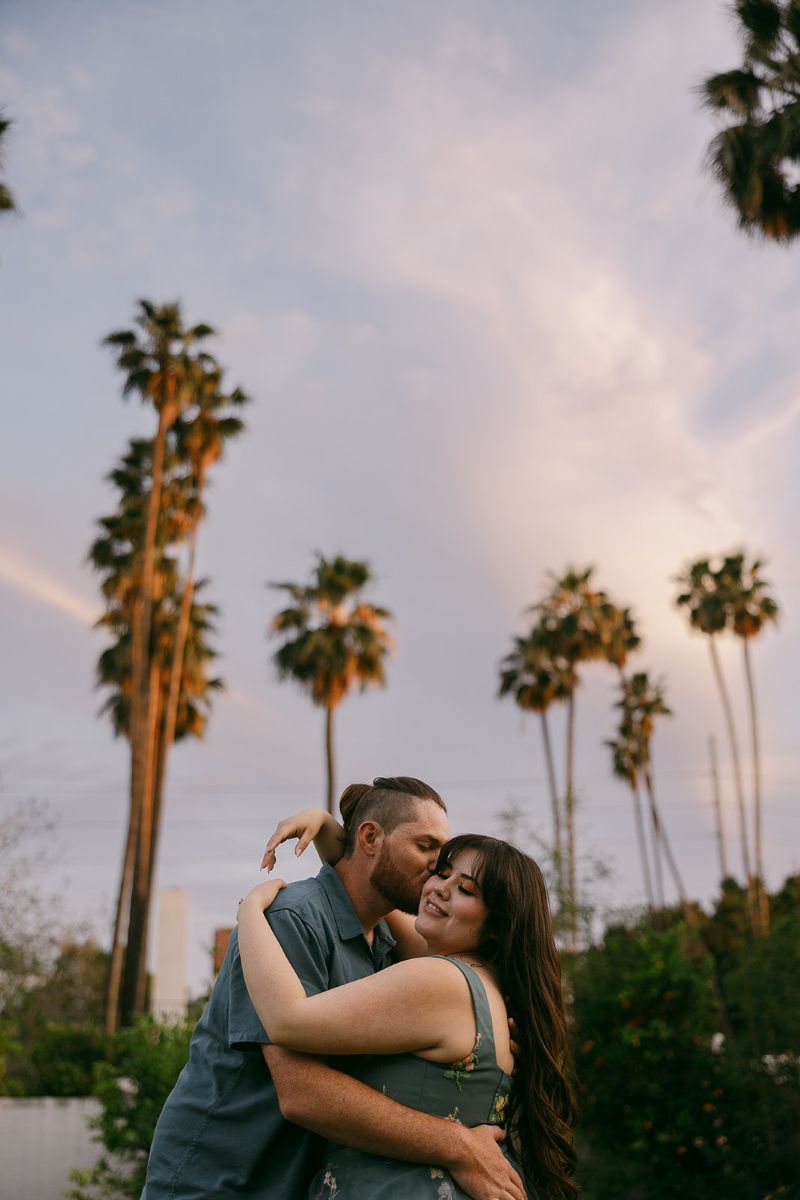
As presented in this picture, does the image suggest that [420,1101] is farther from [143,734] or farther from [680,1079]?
[143,734]

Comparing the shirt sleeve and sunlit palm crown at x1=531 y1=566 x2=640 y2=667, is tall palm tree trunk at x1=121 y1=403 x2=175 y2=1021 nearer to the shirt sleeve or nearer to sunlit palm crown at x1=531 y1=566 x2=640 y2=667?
sunlit palm crown at x1=531 y1=566 x2=640 y2=667

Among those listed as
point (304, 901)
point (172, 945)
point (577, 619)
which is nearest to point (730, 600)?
point (577, 619)

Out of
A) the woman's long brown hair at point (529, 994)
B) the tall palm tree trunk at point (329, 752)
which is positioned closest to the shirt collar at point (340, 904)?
the woman's long brown hair at point (529, 994)

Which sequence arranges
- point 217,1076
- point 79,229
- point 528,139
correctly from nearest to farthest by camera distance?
point 217,1076 < point 528,139 < point 79,229

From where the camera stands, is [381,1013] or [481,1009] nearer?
[381,1013]

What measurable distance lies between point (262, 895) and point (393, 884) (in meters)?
0.41

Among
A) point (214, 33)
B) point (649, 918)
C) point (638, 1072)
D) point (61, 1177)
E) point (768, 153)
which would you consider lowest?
point (61, 1177)

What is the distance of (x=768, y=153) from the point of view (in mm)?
14234

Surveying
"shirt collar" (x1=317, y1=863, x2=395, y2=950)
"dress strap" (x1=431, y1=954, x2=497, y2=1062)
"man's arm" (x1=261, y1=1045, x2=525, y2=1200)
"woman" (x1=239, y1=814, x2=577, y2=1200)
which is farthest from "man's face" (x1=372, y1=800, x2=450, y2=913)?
"man's arm" (x1=261, y1=1045, x2=525, y2=1200)

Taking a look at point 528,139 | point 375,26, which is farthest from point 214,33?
point 528,139

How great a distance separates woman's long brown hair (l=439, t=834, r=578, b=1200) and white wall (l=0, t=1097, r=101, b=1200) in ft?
62.2

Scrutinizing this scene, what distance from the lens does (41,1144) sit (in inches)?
784

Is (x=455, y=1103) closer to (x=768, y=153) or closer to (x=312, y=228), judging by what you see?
(x=768, y=153)

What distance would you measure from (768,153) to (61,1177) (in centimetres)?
1932
